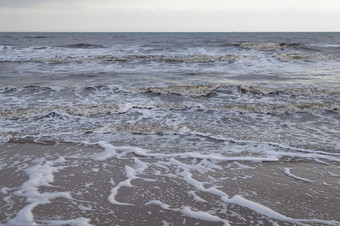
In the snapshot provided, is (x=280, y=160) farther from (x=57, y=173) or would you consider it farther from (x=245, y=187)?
(x=57, y=173)

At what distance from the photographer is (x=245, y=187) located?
3576mm

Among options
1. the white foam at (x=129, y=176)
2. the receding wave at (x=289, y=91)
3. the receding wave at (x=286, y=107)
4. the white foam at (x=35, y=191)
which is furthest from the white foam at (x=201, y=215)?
the receding wave at (x=289, y=91)

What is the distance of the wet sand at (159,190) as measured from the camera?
2938 mm

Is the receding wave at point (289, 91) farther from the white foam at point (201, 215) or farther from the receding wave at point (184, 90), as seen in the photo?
the white foam at point (201, 215)

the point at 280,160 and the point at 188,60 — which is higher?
the point at 188,60

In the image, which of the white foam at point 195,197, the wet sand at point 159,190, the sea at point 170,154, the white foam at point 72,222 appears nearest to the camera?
the white foam at point 72,222

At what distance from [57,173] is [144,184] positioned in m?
1.26

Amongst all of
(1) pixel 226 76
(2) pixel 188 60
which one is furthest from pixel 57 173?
(2) pixel 188 60

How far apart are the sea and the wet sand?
1cm

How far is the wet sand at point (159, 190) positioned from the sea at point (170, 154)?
1 centimetres

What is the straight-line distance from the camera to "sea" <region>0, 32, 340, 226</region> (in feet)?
10.0

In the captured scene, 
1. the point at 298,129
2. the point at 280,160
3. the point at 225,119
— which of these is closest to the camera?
the point at 280,160

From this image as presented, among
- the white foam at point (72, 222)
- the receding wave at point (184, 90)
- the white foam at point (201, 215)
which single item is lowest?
the white foam at point (72, 222)

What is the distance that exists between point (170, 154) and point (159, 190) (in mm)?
1189
